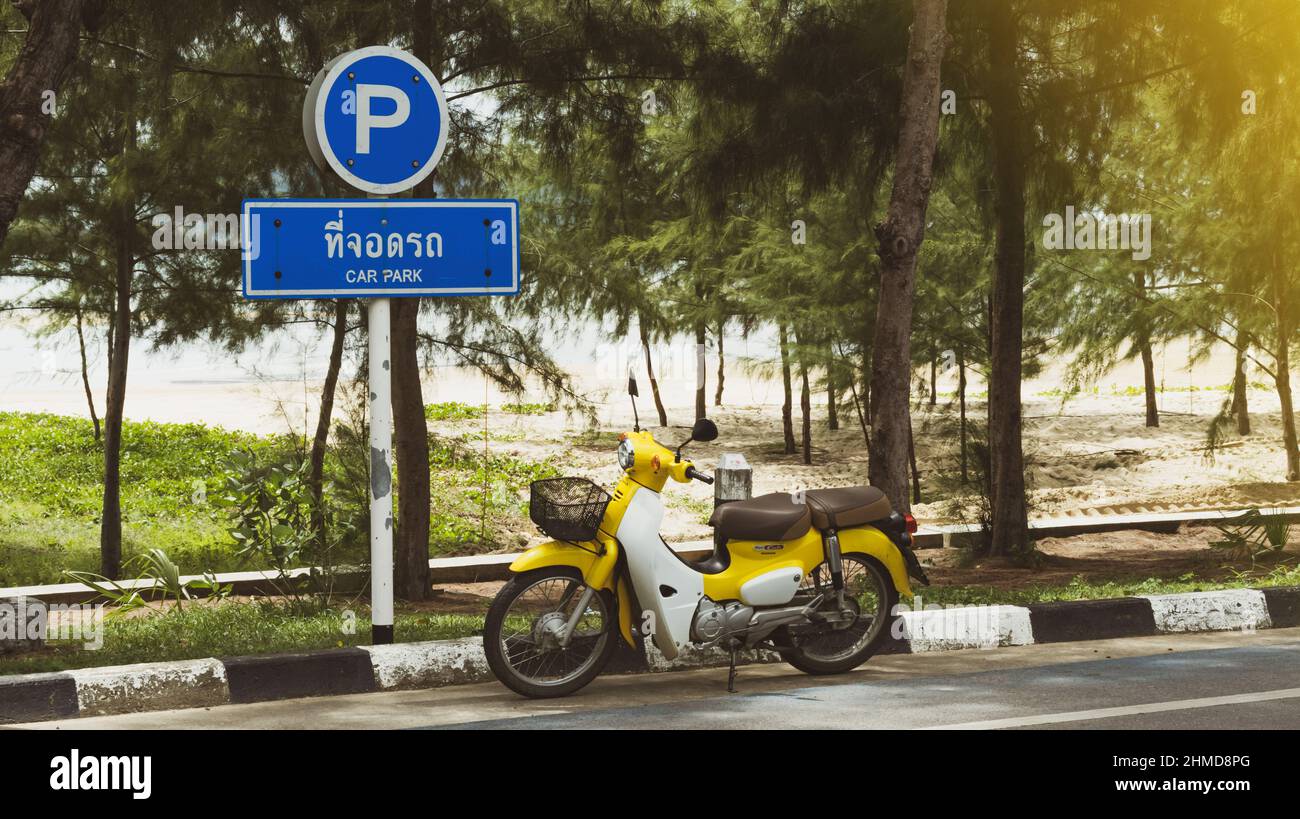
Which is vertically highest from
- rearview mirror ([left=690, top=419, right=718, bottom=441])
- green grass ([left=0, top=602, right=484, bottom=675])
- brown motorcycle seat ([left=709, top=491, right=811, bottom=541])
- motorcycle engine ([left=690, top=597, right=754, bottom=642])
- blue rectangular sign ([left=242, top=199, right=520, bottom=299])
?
blue rectangular sign ([left=242, top=199, right=520, bottom=299])

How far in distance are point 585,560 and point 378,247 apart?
1.70 m

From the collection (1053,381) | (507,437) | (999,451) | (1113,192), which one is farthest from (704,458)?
(1053,381)


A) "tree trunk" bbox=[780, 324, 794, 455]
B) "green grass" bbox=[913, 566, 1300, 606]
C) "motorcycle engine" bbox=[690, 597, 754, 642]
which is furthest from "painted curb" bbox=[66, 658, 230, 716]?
"tree trunk" bbox=[780, 324, 794, 455]

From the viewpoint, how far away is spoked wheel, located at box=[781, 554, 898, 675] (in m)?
6.55

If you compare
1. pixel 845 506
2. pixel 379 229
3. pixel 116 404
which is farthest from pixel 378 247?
pixel 116 404

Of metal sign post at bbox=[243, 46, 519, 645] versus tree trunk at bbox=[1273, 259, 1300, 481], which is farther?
tree trunk at bbox=[1273, 259, 1300, 481]

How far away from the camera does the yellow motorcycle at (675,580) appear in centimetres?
605

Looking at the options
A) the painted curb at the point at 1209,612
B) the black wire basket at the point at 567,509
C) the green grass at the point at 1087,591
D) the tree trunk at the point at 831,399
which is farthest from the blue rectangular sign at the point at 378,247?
the tree trunk at the point at 831,399

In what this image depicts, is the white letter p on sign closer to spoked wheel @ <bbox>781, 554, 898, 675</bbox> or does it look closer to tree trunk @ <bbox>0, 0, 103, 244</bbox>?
tree trunk @ <bbox>0, 0, 103, 244</bbox>

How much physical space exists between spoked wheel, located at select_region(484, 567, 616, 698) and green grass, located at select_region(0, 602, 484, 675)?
31.9 inches

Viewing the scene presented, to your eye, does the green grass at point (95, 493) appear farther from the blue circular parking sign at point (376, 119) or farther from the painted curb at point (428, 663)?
the blue circular parking sign at point (376, 119)

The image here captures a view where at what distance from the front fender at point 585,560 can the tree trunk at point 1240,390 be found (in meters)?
15.2

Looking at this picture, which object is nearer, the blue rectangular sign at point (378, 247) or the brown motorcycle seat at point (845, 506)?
the blue rectangular sign at point (378, 247)

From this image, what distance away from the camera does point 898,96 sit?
1078 centimetres
